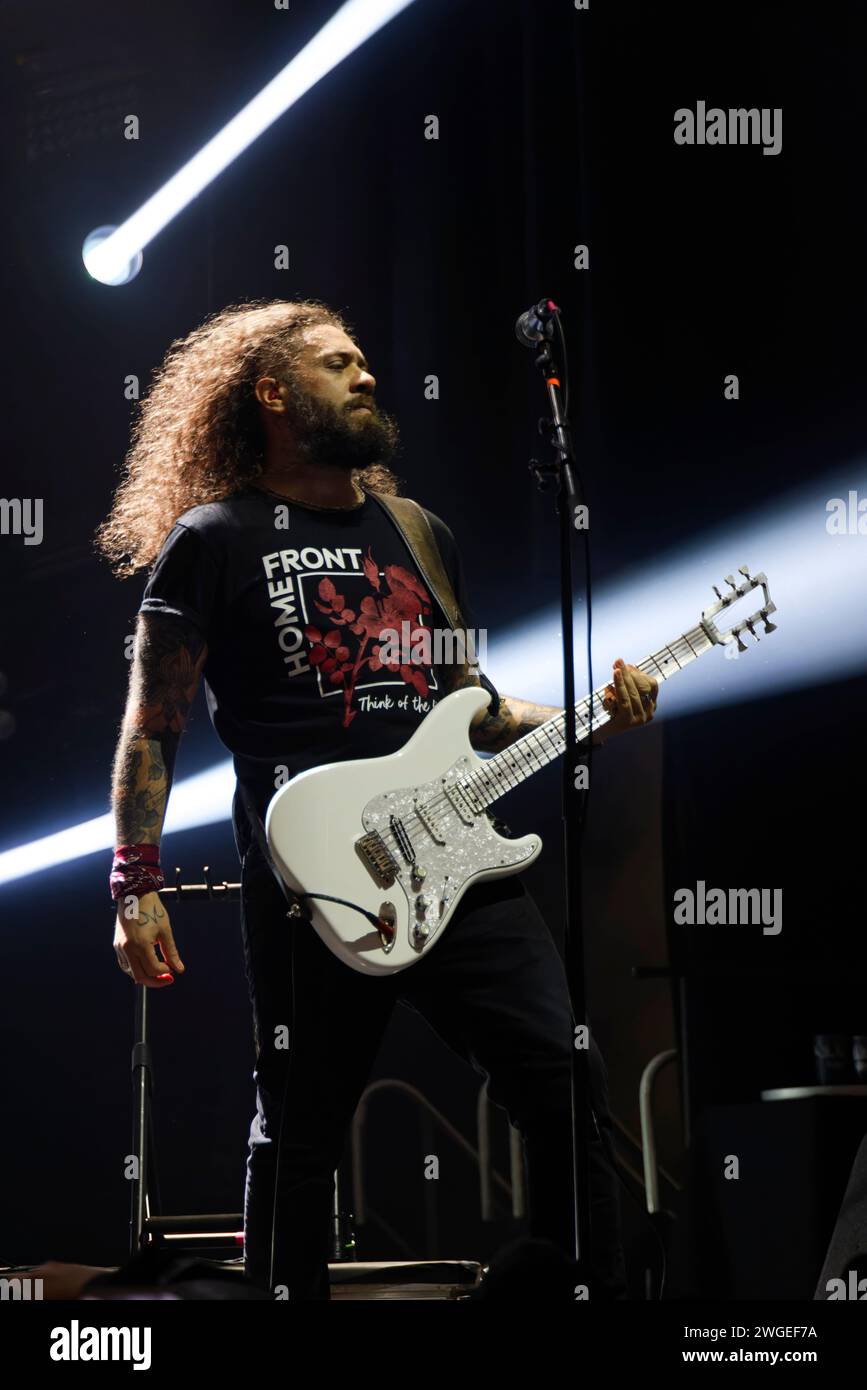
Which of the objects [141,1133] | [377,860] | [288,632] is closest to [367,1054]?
[377,860]

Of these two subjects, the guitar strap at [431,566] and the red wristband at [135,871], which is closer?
the red wristband at [135,871]

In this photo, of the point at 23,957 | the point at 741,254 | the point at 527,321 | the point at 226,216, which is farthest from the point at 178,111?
the point at 23,957

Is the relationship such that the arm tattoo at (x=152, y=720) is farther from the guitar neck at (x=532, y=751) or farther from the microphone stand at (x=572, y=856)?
the microphone stand at (x=572, y=856)

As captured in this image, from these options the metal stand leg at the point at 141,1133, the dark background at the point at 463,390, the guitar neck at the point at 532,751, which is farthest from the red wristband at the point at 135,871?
the dark background at the point at 463,390

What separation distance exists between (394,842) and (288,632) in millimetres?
425

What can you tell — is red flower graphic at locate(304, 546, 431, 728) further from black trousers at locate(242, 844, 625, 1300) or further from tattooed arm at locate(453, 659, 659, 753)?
black trousers at locate(242, 844, 625, 1300)

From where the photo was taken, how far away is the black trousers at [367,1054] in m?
2.39

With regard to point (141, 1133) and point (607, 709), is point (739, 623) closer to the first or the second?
point (607, 709)

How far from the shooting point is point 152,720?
2.64 meters

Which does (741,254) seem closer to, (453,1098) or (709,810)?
(709,810)

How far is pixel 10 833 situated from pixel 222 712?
5.05 ft

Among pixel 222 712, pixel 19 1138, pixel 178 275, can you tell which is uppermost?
pixel 178 275

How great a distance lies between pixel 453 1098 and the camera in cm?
429

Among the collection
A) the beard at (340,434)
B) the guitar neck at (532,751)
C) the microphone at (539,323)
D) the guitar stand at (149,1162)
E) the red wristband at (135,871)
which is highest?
the microphone at (539,323)
